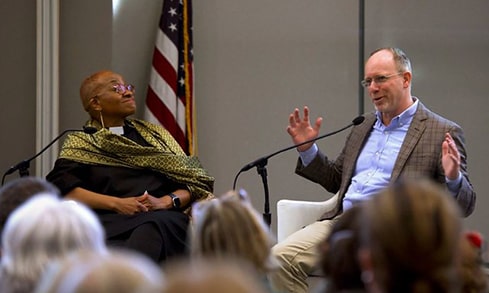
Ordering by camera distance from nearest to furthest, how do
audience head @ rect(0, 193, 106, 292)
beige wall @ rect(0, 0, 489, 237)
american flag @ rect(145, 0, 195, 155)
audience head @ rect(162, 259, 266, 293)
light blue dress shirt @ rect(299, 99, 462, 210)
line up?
1. audience head @ rect(162, 259, 266, 293)
2. audience head @ rect(0, 193, 106, 292)
3. light blue dress shirt @ rect(299, 99, 462, 210)
4. american flag @ rect(145, 0, 195, 155)
5. beige wall @ rect(0, 0, 489, 237)

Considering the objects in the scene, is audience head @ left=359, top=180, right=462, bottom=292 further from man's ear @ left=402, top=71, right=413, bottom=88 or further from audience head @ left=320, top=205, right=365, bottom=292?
man's ear @ left=402, top=71, right=413, bottom=88

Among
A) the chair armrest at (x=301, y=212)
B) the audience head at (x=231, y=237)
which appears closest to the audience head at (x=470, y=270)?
the audience head at (x=231, y=237)

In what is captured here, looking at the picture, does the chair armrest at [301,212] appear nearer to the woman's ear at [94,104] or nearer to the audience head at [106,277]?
the woman's ear at [94,104]

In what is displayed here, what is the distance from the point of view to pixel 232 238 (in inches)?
79.5

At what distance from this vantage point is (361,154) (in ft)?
13.9

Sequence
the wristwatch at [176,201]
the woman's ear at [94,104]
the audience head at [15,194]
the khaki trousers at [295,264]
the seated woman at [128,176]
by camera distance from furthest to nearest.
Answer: the woman's ear at [94,104]
the wristwatch at [176,201]
the seated woman at [128,176]
the khaki trousers at [295,264]
the audience head at [15,194]

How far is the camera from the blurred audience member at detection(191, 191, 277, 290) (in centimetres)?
200

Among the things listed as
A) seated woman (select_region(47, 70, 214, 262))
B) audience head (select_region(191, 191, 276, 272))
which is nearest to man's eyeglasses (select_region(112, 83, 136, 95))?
seated woman (select_region(47, 70, 214, 262))

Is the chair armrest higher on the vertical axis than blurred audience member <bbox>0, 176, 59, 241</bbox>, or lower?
lower

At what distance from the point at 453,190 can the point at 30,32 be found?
303cm

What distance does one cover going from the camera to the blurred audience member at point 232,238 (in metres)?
2.00

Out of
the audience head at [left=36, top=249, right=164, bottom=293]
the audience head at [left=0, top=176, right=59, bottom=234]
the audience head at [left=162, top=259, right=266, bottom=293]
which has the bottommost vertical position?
the audience head at [left=0, top=176, right=59, bottom=234]

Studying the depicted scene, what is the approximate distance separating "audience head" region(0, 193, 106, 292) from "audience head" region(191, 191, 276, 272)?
26 cm

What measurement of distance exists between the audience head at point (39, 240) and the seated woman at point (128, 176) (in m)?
2.40
